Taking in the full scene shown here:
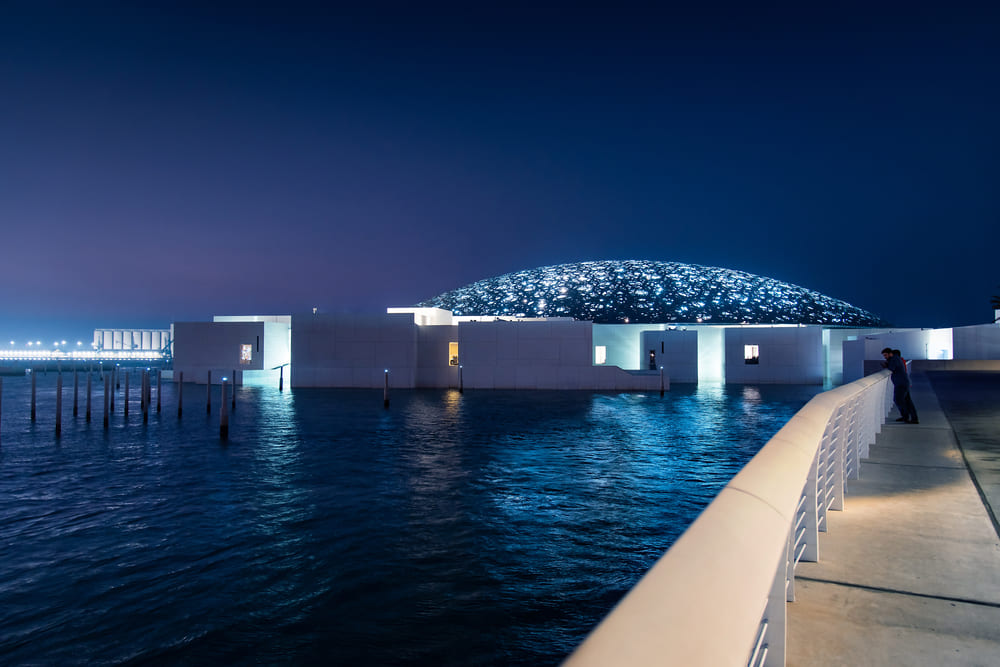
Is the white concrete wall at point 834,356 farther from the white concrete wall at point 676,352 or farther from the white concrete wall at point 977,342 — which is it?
the white concrete wall at point 676,352

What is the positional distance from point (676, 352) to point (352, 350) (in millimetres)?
21751

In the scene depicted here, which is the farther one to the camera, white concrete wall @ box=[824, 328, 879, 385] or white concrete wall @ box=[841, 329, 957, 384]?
white concrete wall @ box=[824, 328, 879, 385]

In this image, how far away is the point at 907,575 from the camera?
407 cm

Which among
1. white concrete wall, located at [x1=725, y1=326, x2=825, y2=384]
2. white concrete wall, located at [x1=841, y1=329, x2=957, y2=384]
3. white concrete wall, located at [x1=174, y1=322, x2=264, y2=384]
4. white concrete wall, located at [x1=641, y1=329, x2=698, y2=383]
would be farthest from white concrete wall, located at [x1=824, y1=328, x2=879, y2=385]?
white concrete wall, located at [x1=174, y1=322, x2=264, y2=384]

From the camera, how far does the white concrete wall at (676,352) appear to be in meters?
45.1

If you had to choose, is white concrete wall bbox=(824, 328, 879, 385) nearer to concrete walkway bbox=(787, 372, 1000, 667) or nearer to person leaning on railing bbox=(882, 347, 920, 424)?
person leaning on railing bbox=(882, 347, 920, 424)

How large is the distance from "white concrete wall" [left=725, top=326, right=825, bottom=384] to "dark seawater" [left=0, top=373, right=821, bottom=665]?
23827mm

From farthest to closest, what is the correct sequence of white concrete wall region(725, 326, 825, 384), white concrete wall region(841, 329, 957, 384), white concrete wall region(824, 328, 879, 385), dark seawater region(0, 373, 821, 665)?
white concrete wall region(824, 328, 879, 385)
white concrete wall region(725, 326, 825, 384)
white concrete wall region(841, 329, 957, 384)
dark seawater region(0, 373, 821, 665)

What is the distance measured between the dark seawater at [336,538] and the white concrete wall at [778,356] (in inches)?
938

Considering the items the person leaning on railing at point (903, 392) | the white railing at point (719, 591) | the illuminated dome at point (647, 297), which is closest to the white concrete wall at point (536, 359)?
the person leaning on railing at point (903, 392)

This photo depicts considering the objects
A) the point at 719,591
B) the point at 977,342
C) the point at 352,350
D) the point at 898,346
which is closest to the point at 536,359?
the point at 352,350

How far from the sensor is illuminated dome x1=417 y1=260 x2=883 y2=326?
83.4 metres

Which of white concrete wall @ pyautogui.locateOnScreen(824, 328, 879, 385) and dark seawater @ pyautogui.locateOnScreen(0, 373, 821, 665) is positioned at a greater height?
white concrete wall @ pyautogui.locateOnScreen(824, 328, 879, 385)

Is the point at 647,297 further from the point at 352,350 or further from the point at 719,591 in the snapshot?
the point at 719,591
